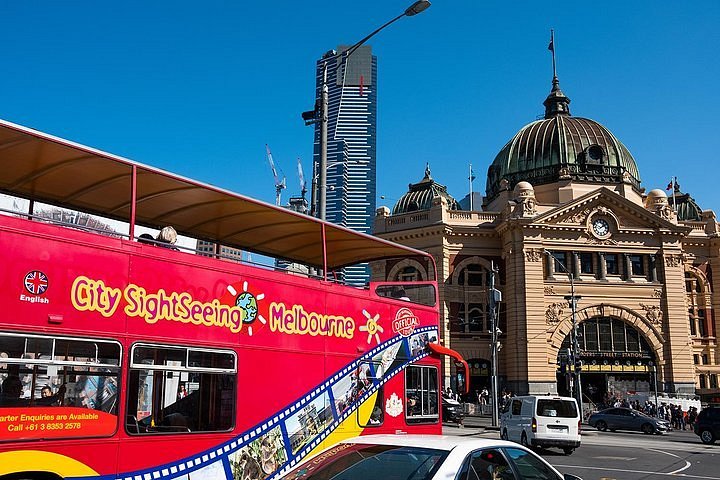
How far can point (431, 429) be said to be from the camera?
13.7 meters

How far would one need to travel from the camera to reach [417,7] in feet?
51.6

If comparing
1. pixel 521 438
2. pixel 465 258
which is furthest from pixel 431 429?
pixel 465 258

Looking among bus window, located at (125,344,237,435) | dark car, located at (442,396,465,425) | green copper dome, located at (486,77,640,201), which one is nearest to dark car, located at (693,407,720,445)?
dark car, located at (442,396,465,425)

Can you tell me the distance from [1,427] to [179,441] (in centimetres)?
231

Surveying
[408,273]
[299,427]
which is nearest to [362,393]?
[299,427]

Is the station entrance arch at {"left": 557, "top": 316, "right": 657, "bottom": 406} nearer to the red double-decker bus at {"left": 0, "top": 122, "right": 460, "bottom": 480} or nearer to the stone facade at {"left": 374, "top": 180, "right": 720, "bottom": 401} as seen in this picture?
the stone facade at {"left": 374, "top": 180, "right": 720, "bottom": 401}

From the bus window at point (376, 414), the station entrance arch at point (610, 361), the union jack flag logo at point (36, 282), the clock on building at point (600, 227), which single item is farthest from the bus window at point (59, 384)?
the clock on building at point (600, 227)

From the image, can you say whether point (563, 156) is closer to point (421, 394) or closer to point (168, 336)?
point (421, 394)

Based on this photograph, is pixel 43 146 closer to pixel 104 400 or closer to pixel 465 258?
pixel 104 400

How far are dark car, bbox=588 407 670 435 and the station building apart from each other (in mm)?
13274

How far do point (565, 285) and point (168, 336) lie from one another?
4945cm

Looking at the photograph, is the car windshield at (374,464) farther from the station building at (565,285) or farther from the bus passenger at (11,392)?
the station building at (565,285)

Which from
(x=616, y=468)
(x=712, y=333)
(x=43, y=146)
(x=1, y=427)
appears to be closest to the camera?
(x=1, y=427)

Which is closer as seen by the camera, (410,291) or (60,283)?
(60,283)
